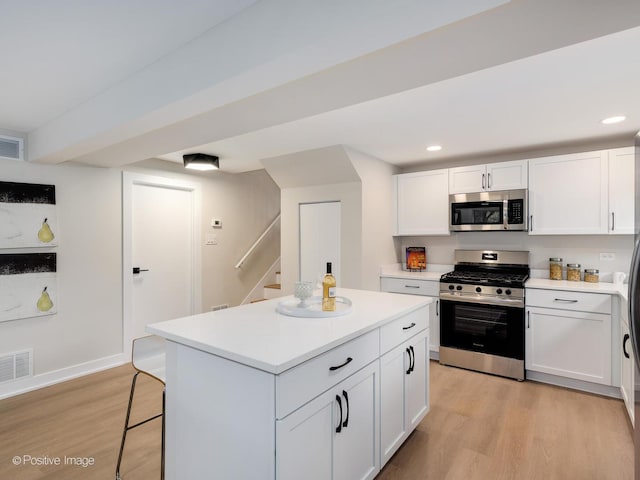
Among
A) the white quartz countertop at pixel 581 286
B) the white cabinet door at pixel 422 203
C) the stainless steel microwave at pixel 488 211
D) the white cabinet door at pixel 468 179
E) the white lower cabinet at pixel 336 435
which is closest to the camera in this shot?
the white lower cabinet at pixel 336 435

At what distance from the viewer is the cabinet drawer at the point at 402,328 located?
1857 mm

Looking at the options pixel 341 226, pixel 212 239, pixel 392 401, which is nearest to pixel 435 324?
pixel 341 226

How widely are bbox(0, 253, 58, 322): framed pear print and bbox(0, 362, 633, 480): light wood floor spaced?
699 mm

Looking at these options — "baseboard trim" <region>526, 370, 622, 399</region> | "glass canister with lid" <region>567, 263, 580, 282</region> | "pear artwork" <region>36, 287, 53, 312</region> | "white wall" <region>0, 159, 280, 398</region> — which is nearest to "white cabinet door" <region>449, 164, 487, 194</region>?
"glass canister with lid" <region>567, 263, 580, 282</region>

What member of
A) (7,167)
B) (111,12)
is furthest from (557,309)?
(7,167)

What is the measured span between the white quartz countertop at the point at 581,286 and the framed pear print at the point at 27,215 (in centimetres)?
431

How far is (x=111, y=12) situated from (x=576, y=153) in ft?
12.3

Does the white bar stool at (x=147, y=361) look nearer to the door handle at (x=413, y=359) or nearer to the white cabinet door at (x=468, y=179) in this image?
the door handle at (x=413, y=359)

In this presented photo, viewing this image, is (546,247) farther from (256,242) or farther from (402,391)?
(256,242)

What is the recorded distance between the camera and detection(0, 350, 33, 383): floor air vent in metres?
2.89

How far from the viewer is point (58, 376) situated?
3186 mm

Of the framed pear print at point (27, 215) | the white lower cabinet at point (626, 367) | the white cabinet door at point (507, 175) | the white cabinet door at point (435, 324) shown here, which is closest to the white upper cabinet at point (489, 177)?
the white cabinet door at point (507, 175)

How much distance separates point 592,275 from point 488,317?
101 centimetres

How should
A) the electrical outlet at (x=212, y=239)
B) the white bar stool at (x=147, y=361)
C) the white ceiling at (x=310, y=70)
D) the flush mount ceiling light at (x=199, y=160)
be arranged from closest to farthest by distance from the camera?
the white ceiling at (x=310, y=70) < the white bar stool at (x=147, y=361) < the flush mount ceiling light at (x=199, y=160) < the electrical outlet at (x=212, y=239)
